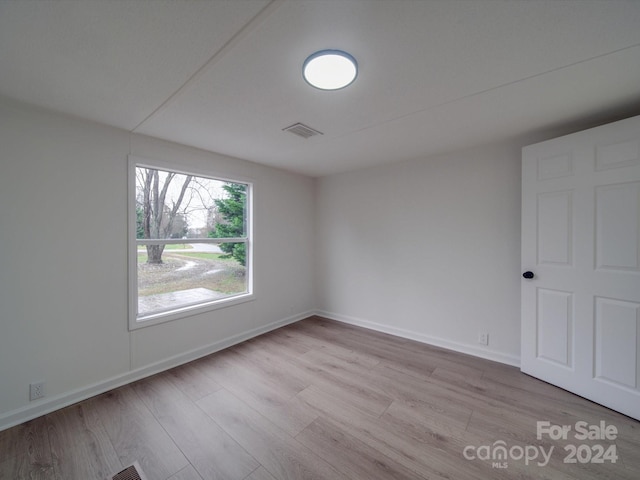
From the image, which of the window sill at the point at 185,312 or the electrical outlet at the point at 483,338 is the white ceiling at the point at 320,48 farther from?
the electrical outlet at the point at 483,338

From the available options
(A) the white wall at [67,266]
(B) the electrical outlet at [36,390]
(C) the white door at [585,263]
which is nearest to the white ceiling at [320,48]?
(A) the white wall at [67,266]

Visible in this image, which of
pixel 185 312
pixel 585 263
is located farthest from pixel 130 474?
pixel 585 263

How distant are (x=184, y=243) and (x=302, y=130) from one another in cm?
181

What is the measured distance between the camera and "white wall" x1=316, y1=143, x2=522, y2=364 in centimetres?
268

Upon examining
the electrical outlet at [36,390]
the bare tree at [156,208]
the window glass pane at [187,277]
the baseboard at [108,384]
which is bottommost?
the baseboard at [108,384]

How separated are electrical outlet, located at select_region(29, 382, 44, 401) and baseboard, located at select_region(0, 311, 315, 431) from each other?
0.05 meters

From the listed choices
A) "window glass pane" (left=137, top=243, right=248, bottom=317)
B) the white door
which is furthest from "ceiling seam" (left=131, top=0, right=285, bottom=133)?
the white door

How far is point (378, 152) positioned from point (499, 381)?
8.80 feet

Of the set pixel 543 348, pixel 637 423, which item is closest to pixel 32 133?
pixel 543 348

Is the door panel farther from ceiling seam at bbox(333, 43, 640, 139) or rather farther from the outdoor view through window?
the outdoor view through window

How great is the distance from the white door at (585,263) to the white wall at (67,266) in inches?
140

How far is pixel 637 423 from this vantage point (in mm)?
1788

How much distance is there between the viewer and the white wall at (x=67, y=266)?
6.01 feet

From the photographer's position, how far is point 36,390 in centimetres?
191
